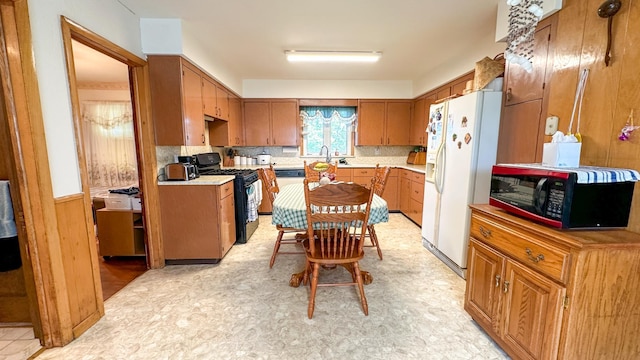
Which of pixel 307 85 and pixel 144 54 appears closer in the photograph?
pixel 144 54

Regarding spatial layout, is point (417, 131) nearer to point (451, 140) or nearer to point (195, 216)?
point (451, 140)

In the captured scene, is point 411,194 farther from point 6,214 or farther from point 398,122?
point 6,214

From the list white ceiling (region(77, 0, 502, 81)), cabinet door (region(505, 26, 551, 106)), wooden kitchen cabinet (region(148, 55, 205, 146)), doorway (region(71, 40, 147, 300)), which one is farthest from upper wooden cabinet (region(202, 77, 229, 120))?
cabinet door (region(505, 26, 551, 106))

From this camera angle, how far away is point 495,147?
2.31 meters

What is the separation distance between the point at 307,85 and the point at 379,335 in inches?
168

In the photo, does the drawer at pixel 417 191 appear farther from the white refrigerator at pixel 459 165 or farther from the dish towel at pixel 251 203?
the dish towel at pixel 251 203

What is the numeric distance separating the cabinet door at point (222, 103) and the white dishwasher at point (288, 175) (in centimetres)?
132

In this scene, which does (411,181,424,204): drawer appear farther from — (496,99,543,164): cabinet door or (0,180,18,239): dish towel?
(0,180,18,239): dish towel

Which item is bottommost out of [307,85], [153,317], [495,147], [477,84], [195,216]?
[153,317]

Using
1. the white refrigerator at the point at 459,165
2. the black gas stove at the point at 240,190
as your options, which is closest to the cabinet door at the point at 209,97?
the black gas stove at the point at 240,190

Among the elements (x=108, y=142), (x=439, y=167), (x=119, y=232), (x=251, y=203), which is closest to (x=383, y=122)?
(x=439, y=167)

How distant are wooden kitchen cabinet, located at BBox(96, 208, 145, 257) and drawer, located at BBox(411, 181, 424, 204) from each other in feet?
12.1

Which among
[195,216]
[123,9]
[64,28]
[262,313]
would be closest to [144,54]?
[123,9]

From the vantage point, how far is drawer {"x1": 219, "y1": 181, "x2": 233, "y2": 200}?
8.97 ft
